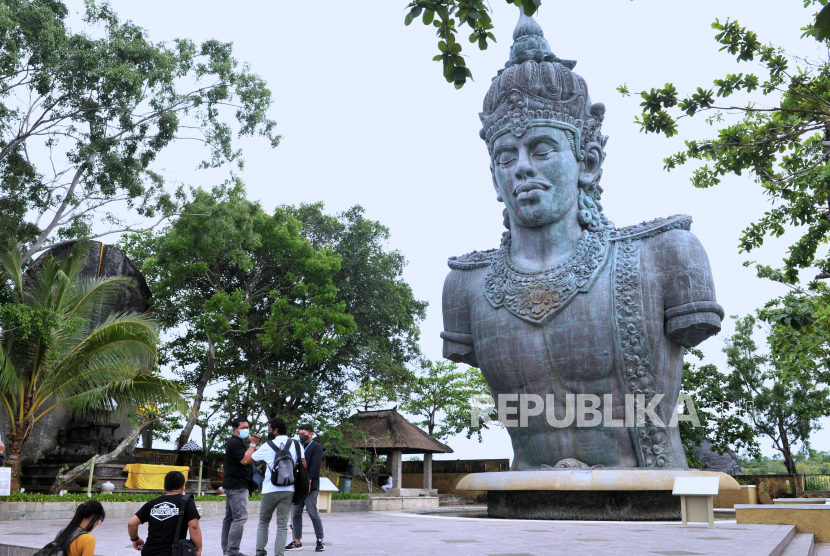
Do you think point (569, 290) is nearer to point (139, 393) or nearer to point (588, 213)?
point (588, 213)

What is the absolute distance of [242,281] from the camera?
23.0m

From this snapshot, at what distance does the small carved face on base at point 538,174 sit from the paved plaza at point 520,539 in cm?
484

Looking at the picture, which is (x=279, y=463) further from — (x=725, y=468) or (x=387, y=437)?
(x=725, y=468)

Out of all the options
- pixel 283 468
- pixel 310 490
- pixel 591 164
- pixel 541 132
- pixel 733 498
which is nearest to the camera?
pixel 283 468

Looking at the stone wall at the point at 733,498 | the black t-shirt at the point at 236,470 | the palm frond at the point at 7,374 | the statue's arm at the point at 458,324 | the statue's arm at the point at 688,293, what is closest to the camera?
the black t-shirt at the point at 236,470

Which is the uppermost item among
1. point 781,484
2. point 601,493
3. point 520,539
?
point 601,493

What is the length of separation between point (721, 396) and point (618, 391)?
1274cm

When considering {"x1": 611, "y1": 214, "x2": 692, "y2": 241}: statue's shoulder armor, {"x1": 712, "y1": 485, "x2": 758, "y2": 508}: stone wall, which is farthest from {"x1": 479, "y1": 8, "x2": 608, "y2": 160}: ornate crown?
{"x1": 712, "y1": 485, "x2": 758, "y2": 508}: stone wall

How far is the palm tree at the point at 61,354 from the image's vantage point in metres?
14.5

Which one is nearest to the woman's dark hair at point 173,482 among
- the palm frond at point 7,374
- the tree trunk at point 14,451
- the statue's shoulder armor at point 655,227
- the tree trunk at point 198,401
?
the statue's shoulder armor at point 655,227

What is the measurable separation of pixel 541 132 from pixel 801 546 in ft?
22.9

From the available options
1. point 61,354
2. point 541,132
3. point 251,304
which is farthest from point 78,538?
point 251,304

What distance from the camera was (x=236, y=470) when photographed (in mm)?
6535

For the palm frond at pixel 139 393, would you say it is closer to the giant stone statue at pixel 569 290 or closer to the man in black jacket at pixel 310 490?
the giant stone statue at pixel 569 290
